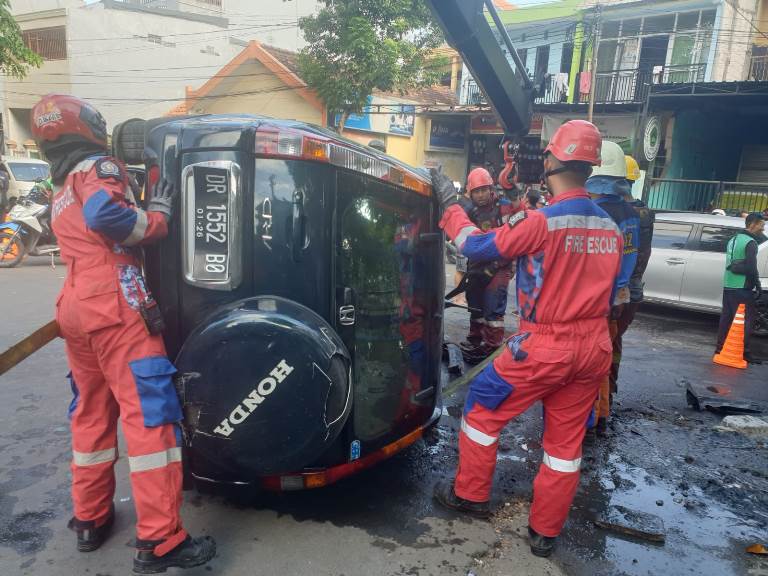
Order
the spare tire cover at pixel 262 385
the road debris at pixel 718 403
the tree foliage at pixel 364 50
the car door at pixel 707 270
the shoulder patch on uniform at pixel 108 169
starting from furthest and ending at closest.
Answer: the tree foliage at pixel 364 50 < the car door at pixel 707 270 < the road debris at pixel 718 403 < the shoulder patch on uniform at pixel 108 169 < the spare tire cover at pixel 262 385

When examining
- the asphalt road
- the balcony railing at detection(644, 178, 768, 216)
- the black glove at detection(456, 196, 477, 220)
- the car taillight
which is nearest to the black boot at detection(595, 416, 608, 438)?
the asphalt road

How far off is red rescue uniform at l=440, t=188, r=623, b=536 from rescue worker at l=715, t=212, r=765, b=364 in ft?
14.2

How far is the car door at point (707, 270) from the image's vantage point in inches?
299

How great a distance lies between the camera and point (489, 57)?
3.72 m

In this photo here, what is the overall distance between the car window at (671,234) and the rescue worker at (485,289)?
371cm

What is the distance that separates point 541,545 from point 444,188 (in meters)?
1.79

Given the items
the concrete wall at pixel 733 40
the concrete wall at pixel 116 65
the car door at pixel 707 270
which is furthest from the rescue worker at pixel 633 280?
the concrete wall at pixel 116 65

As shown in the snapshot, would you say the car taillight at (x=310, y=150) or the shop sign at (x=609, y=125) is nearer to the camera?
the car taillight at (x=310, y=150)

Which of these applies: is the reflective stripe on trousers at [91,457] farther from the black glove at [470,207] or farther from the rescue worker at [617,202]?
the black glove at [470,207]

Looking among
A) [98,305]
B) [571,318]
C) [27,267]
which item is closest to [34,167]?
[27,267]

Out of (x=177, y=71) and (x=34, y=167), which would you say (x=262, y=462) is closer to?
(x=34, y=167)

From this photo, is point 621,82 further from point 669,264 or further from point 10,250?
point 10,250

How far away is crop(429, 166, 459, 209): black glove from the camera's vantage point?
2.93 m

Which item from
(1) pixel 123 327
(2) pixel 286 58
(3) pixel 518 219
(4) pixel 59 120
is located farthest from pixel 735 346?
(2) pixel 286 58
